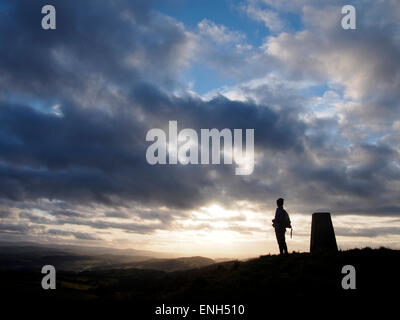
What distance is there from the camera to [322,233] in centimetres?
1839

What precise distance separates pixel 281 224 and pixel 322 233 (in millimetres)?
3442

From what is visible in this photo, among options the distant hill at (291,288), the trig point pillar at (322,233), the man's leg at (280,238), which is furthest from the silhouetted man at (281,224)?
the trig point pillar at (322,233)

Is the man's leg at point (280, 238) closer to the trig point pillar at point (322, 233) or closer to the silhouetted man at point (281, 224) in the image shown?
the silhouetted man at point (281, 224)

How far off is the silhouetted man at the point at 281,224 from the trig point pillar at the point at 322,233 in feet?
7.99

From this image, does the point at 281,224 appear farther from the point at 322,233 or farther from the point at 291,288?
the point at 291,288

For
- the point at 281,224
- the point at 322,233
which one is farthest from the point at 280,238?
the point at 322,233

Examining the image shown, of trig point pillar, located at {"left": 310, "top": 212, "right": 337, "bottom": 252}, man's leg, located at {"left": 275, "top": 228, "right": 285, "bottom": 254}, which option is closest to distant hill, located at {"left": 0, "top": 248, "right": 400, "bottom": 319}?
man's leg, located at {"left": 275, "top": 228, "right": 285, "bottom": 254}

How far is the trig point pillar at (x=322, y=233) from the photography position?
59.6 ft

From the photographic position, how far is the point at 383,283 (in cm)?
1124

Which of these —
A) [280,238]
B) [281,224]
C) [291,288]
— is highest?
[281,224]

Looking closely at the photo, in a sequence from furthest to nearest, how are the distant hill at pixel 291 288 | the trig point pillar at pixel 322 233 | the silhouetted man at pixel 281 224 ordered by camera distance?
1. the trig point pillar at pixel 322 233
2. the silhouetted man at pixel 281 224
3. the distant hill at pixel 291 288

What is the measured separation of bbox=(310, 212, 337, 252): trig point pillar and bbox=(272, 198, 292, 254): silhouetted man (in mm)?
2436
